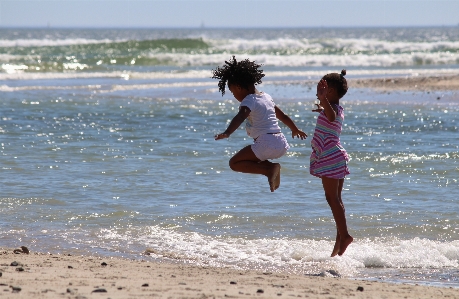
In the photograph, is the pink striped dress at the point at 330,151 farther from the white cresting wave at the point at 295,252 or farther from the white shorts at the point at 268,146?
the white cresting wave at the point at 295,252

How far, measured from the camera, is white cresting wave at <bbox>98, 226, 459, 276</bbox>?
6.07 meters

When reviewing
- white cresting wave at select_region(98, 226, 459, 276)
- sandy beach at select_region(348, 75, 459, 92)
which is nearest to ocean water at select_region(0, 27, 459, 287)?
white cresting wave at select_region(98, 226, 459, 276)

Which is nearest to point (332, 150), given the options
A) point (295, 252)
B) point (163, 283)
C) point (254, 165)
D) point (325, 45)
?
point (254, 165)

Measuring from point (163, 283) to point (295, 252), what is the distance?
6.27 feet

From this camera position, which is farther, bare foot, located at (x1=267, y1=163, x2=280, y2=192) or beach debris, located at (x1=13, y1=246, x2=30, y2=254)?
bare foot, located at (x1=267, y1=163, x2=280, y2=192)

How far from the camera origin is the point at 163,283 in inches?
185

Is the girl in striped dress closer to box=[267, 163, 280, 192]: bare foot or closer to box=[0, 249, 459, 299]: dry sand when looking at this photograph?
box=[267, 163, 280, 192]: bare foot

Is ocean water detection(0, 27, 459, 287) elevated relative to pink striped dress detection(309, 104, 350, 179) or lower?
lower

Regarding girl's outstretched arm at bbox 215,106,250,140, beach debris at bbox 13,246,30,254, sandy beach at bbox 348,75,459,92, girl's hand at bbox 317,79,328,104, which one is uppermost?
sandy beach at bbox 348,75,459,92

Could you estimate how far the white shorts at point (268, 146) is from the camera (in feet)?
20.4

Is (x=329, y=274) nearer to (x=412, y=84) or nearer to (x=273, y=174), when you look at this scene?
(x=273, y=174)

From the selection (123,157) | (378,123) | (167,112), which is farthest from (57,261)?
(167,112)

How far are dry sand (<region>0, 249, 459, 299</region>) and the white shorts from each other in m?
1.19

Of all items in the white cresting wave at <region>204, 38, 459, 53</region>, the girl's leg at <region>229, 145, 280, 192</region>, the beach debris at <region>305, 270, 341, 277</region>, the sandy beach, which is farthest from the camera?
the white cresting wave at <region>204, 38, 459, 53</region>
